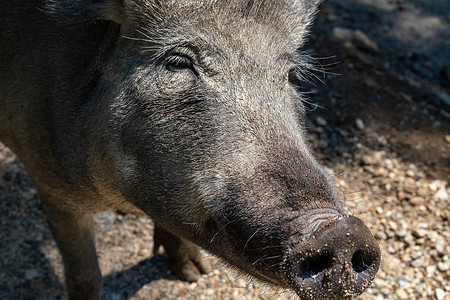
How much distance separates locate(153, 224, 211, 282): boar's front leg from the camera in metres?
3.71

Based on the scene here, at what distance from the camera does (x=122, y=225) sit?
4043mm

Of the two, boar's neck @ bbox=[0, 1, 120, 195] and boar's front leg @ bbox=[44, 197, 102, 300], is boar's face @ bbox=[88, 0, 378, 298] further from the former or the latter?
boar's front leg @ bbox=[44, 197, 102, 300]

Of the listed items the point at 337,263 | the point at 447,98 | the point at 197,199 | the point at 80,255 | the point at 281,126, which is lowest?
the point at 80,255

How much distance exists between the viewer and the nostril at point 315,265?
1936 millimetres

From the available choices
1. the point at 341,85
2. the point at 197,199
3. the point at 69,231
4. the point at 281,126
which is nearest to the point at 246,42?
the point at 281,126

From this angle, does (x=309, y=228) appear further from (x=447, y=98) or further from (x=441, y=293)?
(x=447, y=98)

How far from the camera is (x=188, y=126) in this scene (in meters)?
2.26

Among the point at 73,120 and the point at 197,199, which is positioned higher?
the point at 197,199

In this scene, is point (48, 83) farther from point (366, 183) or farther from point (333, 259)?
point (366, 183)

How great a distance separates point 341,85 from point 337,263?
3428mm

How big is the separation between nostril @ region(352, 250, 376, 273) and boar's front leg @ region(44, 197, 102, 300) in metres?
1.62

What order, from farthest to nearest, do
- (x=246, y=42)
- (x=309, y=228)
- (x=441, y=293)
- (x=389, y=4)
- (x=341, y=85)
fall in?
(x=389, y=4), (x=341, y=85), (x=441, y=293), (x=246, y=42), (x=309, y=228)

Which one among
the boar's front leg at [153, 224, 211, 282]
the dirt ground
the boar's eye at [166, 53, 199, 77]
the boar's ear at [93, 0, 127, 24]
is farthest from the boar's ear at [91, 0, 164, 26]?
the boar's front leg at [153, 224, 211, 282]

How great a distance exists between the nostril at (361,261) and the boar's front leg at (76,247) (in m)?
1.62
